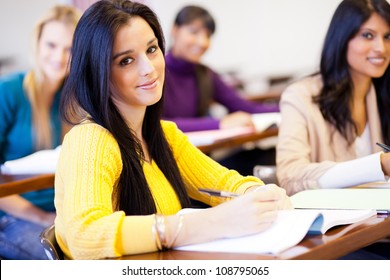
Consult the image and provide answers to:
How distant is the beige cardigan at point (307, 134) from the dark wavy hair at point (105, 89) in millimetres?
639

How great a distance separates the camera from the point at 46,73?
2.45 m

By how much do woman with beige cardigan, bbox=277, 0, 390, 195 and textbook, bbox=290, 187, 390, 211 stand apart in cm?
32

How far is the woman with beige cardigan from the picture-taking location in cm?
192

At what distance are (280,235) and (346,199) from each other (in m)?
0.40

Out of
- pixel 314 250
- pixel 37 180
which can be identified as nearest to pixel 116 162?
pixel 314 250

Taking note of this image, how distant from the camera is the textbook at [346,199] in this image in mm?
1341

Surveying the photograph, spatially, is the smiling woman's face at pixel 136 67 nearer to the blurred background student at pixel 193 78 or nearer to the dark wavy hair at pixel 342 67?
the dark wavy hair at pixel 342 67

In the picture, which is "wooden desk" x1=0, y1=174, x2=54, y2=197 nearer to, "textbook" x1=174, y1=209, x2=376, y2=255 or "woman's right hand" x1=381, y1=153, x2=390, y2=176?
"textbook" x1=174, y1=209, x2=376, y2=255

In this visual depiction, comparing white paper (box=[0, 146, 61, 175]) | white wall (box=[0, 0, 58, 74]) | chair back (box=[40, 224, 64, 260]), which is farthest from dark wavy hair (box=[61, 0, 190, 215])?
white wall (box=[0, 0, 58, 74])

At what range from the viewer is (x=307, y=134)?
1.95m

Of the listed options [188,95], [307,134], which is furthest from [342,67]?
[188,95]

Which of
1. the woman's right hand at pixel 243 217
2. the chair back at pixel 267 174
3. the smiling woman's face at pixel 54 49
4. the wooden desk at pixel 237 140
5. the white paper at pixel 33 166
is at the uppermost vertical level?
the smiling woman's face at pixel 54 49

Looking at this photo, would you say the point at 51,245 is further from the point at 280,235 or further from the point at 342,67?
the point at 342,67

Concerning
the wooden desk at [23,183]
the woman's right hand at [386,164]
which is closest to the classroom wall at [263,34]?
the wooden desk at [23,183]
